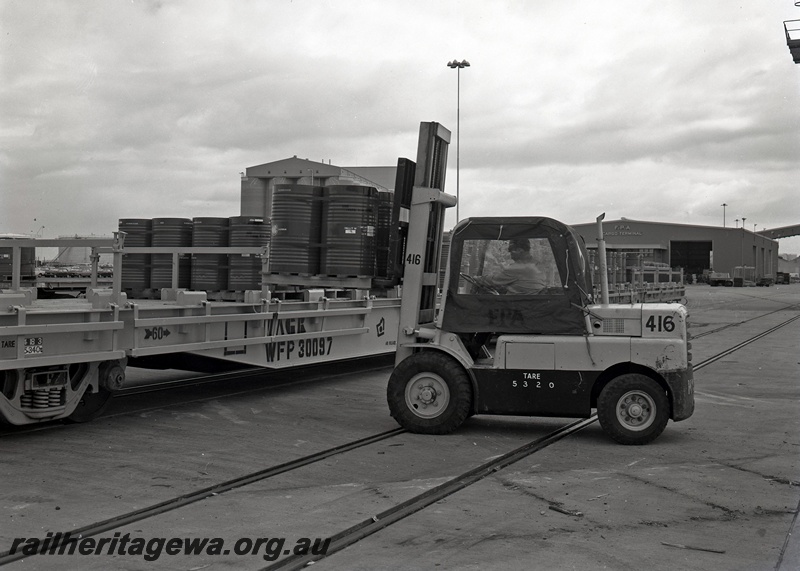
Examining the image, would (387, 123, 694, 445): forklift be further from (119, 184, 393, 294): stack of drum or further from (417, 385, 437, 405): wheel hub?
(119, 184, 393, 294): stack of drum

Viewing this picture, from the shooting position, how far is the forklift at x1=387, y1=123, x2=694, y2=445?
26.6 ft

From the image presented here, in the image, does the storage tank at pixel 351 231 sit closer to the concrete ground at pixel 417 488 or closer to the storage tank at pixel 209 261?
the concrete ground at pixel 417 488

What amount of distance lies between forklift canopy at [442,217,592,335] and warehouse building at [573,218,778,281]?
7201cm

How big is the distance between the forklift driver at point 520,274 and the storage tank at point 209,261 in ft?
16.7

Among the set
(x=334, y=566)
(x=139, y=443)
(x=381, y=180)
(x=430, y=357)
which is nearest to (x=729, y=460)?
(x=430, y=357)

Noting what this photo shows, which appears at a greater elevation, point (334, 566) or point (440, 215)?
point (440, 215)

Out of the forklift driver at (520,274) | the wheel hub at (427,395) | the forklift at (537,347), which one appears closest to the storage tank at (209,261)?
the forklift at (537,347)

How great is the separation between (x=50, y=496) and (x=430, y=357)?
376 cm

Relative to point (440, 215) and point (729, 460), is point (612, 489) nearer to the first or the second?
point (729, 460)

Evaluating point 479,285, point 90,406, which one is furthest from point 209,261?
point 479,285

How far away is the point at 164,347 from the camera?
8844 mm

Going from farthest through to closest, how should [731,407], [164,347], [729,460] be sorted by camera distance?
[731,407]
[164,347]
[729,460]

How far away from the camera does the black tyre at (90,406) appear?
28.5ft

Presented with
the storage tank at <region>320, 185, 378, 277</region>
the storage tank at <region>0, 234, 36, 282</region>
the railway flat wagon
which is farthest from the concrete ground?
the storage tank at <region>0, 234, 36, 282</region>
